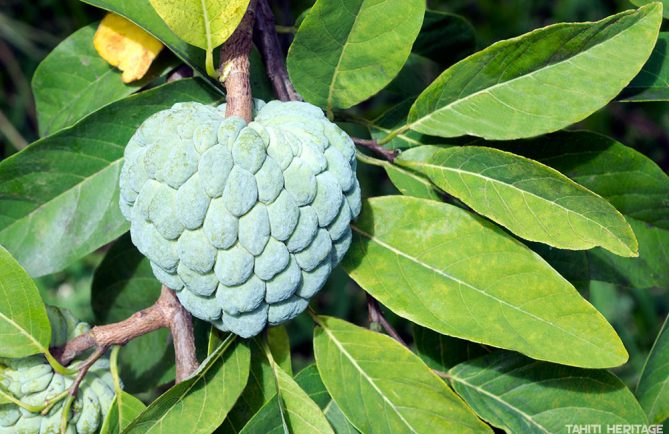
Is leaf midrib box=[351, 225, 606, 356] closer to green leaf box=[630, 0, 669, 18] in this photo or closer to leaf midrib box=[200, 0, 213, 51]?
leaf midrib box=[200, 0, 213, 51]

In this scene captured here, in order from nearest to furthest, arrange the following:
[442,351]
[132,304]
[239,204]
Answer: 1. [239,204]
2. [442,351]
3. [132,304]

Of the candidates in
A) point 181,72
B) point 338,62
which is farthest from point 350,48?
point 181,72

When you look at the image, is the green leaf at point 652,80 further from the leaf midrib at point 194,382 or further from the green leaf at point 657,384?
the leaf midrib at point 194,382

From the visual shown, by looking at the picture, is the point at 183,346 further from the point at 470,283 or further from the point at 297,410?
the point at 470,283

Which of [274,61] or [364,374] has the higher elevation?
[274,61]

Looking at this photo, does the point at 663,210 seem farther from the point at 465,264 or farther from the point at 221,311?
the point at 221,311

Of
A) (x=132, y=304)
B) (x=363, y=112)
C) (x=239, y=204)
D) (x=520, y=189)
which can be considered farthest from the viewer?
(x=363, y=112)

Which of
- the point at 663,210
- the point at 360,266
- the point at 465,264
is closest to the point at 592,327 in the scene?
the point at 465,264
